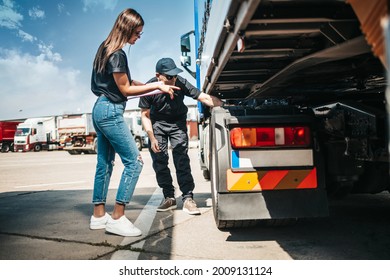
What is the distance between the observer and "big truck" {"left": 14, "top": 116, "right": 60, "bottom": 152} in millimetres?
25188

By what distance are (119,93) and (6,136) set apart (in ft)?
94.4

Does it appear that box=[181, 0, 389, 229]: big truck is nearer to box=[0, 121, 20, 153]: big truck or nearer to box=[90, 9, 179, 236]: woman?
box=[90, 9, 179, 236]: woman

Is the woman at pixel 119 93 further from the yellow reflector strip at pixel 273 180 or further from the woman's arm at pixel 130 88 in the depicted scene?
the yellow reflector strip at pixel 273 180

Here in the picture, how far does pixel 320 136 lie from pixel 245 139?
19.9 inches

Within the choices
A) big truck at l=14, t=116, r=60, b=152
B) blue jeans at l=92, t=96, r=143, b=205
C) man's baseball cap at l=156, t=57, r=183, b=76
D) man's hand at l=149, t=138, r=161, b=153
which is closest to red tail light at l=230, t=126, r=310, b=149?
blue jeans at l=92, t=96, r=143, b=205

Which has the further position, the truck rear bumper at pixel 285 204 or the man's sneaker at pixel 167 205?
the man's sneaker at pixel 167 205

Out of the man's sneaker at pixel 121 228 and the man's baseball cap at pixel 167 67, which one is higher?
the man's baseball cap at pixel 167 67

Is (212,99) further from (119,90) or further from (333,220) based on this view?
(333,220)

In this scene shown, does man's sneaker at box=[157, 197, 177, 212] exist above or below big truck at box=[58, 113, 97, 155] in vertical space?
below

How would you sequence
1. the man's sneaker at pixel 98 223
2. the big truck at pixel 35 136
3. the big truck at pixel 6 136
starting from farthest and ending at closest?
the big truck at pixel 6 136 → the big truck at pixel 35 136 → the man's sneaker at pixel 98 223

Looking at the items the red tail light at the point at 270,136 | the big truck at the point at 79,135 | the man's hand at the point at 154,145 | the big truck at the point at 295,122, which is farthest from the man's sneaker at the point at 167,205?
the big truck at the point at 79,135

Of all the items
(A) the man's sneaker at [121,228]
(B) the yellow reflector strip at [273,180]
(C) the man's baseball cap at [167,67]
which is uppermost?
(C) the man's baseball cap at [167,67]

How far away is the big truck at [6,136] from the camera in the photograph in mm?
26797

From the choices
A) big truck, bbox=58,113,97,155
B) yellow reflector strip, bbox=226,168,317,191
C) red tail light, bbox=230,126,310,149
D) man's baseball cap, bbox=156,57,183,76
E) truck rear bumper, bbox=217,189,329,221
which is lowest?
truck rear bumper, bbox=217,189,329,221
